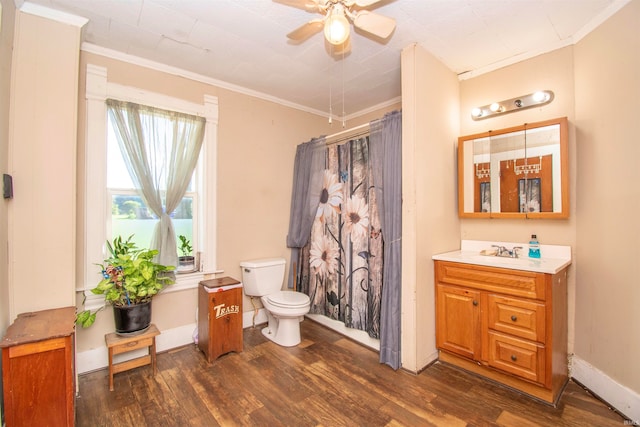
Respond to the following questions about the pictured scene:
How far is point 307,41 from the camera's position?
210 cm

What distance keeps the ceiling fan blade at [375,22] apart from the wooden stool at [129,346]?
2507mm

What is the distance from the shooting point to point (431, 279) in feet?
7.41

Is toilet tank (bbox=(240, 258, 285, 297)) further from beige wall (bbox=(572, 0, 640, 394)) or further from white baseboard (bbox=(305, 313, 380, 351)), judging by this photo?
beige wall (bbox=(572, 0, 640, 394))

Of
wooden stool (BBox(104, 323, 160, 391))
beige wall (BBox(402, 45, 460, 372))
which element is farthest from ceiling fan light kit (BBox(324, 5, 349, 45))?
wooden stool (BBox(104, 323, 160, 391))

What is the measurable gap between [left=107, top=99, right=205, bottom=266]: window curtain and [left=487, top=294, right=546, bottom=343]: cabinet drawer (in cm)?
254

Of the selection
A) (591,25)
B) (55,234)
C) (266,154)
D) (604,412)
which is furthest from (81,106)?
(604,412)

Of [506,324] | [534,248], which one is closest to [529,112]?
[534,248]

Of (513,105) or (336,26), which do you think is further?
(513,105)

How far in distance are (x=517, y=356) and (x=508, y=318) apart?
0.78 feet

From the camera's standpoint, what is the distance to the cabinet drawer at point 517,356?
5.74 ft

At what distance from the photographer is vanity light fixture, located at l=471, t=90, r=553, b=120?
2178 millimetres

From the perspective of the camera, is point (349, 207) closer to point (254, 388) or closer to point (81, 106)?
point (254, 388)

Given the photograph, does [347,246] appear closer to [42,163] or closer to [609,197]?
[609,197]

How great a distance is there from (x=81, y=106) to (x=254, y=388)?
7.96 ft
